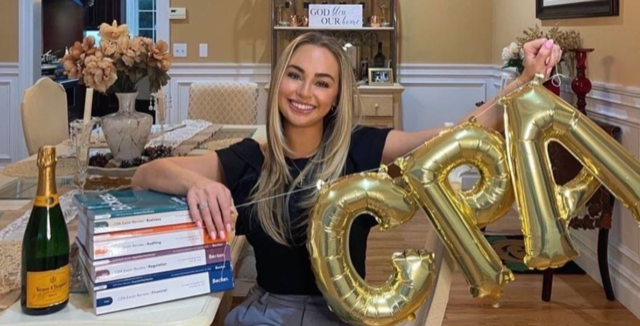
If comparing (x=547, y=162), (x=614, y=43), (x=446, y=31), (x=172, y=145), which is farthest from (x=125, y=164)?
(x=446, y=31)

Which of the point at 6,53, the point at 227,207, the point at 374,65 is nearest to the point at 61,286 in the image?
the point at 227,207

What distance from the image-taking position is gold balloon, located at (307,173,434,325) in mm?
992

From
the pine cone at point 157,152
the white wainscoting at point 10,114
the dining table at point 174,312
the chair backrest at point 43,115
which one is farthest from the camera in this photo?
the white wainscoting at point 10,114

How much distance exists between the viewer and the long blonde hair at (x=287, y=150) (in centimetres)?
128

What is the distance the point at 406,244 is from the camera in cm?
359

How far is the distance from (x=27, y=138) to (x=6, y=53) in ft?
7.82

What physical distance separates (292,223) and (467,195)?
0.42m

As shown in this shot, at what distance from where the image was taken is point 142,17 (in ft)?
32.3

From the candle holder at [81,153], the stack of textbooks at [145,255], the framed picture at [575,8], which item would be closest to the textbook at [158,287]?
the stack of textbooks at [145,255]

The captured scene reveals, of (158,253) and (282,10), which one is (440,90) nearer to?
(282,10)

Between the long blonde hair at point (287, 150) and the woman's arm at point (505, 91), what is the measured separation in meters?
0.12

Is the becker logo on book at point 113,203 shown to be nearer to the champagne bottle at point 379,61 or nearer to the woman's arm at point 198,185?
the woman's arm at point 198,185

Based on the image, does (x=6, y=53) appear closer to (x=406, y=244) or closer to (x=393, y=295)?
(x=406, y=244)

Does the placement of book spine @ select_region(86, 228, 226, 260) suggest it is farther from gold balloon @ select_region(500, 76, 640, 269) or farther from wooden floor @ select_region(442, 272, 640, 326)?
wooden floor @ select_region(442, 272, 640, 326)
